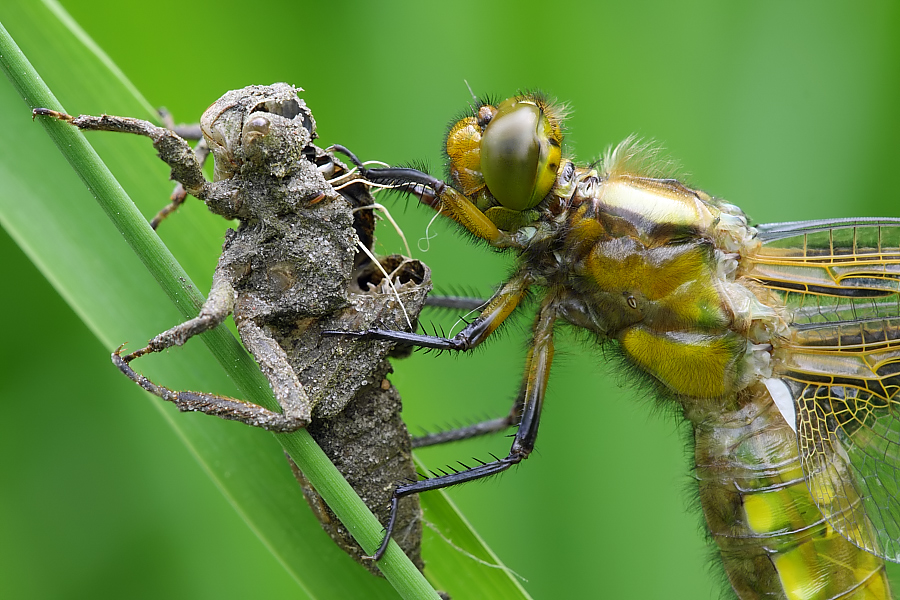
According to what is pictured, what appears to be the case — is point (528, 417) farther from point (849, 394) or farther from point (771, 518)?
point (849, 394)

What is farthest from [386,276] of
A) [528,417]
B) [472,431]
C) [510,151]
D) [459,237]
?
[472,431]

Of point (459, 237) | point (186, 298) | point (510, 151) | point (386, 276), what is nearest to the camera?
point (186, 298)

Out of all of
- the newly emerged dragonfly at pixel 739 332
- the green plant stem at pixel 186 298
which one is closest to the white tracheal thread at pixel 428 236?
the newly emerged dragonfly at pixel 739 332

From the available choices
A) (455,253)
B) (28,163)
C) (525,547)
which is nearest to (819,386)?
(525,547)

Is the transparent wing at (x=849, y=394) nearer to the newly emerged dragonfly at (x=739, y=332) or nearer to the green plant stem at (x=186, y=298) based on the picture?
the newly emerged dragonfly at (x=739, y=332)

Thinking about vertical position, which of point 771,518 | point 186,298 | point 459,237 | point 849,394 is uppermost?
point 186,298

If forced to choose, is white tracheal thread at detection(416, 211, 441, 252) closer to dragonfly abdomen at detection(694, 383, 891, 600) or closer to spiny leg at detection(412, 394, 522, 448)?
spiny leg at detection(412, 394, 522, 448)

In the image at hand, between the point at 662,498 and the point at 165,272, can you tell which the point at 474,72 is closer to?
the point at 165,272

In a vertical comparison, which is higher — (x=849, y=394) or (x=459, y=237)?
(x=459, y=237)
